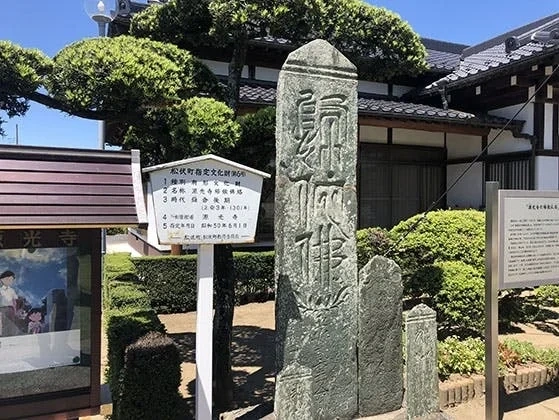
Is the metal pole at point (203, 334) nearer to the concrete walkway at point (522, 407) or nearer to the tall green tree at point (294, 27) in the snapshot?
the tall green tree at point (294, 27)

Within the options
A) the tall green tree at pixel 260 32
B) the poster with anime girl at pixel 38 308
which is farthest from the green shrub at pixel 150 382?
the tall green tree at pixel 260 32

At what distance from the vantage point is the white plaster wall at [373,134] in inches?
413

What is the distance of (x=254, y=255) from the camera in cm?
910

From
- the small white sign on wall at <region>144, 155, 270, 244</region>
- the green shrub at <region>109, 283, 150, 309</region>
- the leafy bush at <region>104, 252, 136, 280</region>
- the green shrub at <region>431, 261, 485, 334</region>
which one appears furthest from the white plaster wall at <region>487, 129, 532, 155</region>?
the small white sign on wall at <region>144, 155, 270, 244</region>

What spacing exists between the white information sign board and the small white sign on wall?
2348mm

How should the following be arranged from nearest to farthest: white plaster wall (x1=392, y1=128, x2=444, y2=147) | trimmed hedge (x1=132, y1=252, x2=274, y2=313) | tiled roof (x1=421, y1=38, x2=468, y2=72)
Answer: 1. trimmed hedge (x1=132, y1=252, x2=274, y2=313)
2. white plaster wall (x1=392, y1=128, x2=444, y2=147)
3. tiled roof (x1=421, y1=38, x2=468, y2=72)

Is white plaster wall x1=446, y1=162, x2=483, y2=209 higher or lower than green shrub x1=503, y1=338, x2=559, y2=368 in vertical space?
higher

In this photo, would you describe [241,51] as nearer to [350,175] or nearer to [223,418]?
[350,175]

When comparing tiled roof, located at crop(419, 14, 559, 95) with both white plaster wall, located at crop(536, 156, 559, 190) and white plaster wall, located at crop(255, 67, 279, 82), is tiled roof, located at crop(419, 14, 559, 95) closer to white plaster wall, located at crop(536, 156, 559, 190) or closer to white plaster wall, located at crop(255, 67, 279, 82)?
white plaster wall, located at crop(536, 156, 559, 190)

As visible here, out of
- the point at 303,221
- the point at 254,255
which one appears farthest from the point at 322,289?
the point at 254,255

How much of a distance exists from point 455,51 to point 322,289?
14.5 metres

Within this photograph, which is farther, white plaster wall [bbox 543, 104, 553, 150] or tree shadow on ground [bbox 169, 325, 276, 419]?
white plaster wall [bbox 543, 104, 553, 150]

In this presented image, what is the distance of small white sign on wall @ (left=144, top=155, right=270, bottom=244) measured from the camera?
2.89 metres

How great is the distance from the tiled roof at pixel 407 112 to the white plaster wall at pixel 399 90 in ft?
4.14
